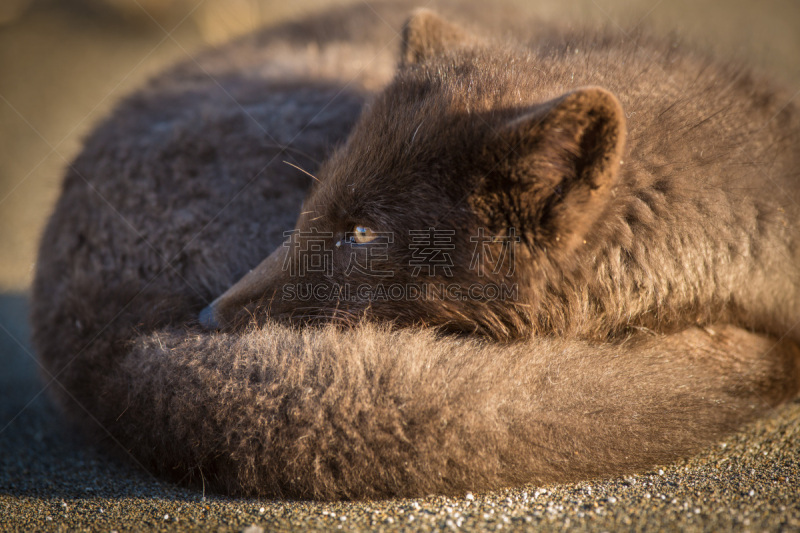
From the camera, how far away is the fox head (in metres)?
1.96

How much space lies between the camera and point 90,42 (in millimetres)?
6742

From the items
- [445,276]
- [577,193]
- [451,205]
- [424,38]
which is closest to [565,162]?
[577,193]

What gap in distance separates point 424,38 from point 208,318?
1620 mm

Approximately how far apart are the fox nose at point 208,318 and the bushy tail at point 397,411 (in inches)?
6.8

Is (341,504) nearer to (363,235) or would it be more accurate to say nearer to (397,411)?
(397,411)

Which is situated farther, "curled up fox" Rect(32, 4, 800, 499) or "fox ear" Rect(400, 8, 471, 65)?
"fox ear" Rect(400, 8, 471, 65)

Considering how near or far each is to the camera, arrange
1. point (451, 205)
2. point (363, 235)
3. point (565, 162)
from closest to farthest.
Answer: point (565, 162) → point (451, 205) → point (363, 235)

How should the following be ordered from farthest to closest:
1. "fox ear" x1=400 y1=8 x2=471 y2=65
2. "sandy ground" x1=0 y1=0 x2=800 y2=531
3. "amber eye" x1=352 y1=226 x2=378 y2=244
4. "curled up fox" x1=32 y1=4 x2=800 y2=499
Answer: "fox ear" x1=400 y1=8 x2=471 y2=65, "amber eye" x1=352 y1=226 x2=378 y2=244, "curled up fox" x1=32 y1=4 x2=800 y2=499, "sandy ground" x1=0 y1=0 x2=800 y2=531

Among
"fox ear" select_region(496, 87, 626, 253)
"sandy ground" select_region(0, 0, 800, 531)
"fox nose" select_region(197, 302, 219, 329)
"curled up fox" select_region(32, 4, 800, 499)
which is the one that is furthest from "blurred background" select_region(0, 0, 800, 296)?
"fox ear" select_region(496, 87, 626, 253)

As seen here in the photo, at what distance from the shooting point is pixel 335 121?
9.75 feet

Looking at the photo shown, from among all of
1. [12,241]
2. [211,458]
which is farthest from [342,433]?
[12,241]

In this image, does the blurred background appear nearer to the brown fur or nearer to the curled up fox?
the curled up fox

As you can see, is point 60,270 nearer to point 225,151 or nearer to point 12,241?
point 225,151

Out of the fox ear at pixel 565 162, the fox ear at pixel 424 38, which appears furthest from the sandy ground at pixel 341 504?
the fox ear at pixel 424 38
